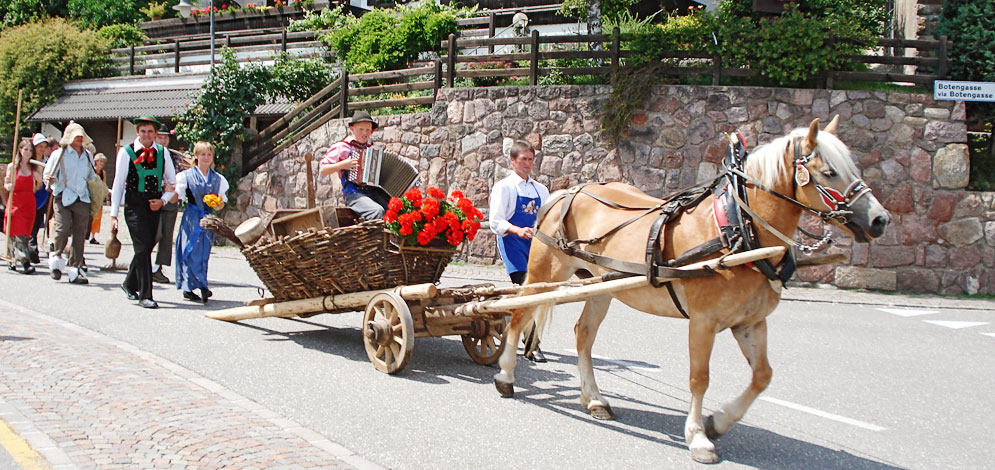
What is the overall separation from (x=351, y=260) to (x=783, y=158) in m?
3.68

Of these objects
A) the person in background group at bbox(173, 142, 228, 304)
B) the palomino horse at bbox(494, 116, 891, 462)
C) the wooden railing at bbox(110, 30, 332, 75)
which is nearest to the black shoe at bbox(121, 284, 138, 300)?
the person in background group at bbox(173, 142, 228, 304)

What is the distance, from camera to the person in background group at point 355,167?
25.2ft

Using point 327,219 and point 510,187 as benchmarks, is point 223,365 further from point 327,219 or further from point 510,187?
point 510,187

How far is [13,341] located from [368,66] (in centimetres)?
1379

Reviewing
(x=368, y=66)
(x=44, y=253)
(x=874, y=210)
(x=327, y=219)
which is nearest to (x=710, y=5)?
(x=368, y=66)

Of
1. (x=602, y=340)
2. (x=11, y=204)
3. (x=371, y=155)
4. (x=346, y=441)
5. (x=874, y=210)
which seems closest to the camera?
(x=874, y=210)

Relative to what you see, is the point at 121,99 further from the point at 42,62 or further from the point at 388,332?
the point at 388,332

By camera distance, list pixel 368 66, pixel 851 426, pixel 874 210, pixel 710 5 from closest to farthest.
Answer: pixel 874 210 → pixel 851 426 → pixel 368 66 → pixel 710 5

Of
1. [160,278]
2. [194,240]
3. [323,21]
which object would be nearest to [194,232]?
[194,240]

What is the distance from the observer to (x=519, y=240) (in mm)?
7449

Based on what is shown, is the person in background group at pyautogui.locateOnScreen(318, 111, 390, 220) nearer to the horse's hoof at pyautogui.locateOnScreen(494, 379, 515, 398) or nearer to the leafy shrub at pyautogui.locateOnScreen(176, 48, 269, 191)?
the horse's hoof at pyautogui.locateOnScreen(494, 379, 515, 398)

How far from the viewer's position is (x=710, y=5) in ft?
88.7

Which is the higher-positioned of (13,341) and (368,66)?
(368,66)

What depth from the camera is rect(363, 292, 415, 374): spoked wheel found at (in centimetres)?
645
